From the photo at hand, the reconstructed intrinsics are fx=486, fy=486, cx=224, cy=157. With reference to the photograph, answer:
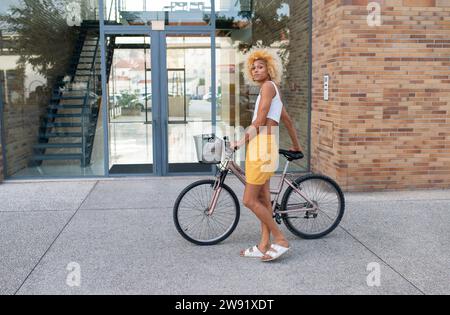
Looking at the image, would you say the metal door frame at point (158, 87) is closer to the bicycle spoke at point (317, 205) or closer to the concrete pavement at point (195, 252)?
the concrete pavement at point (195, 252)

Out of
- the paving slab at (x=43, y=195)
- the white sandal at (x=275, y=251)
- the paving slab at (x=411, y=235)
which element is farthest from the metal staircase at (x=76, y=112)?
the white sandal at (x=275, y=251)

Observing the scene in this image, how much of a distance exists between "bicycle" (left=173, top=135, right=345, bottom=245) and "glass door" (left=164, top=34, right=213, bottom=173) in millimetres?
3573

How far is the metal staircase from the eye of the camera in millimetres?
8633

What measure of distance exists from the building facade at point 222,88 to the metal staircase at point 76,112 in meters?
0.03

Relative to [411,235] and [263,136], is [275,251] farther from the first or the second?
[411,235]

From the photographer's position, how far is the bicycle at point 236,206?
454 cm

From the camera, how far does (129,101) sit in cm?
838

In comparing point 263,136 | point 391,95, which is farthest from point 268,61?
point 391,95

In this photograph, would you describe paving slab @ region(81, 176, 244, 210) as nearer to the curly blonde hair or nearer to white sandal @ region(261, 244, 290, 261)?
white sandal @ region(261, 244, 290, 261)

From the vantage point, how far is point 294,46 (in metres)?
8.35

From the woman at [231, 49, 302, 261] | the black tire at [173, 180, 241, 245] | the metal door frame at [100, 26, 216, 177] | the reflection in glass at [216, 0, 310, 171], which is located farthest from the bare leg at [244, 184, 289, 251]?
the metal door frame at [100, 26, 216, 177]

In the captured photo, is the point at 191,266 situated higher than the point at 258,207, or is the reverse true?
the point at 258,207

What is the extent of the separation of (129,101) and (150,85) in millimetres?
528

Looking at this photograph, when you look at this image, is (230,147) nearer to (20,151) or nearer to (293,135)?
(293,135)
